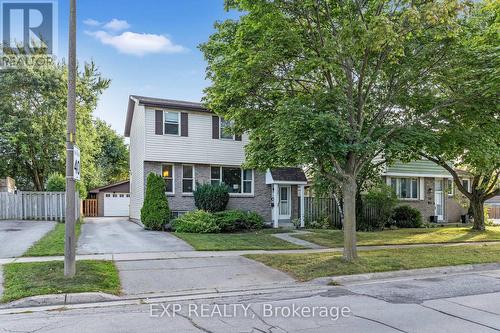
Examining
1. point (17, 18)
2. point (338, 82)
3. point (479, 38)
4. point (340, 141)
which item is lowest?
point (340, 141)

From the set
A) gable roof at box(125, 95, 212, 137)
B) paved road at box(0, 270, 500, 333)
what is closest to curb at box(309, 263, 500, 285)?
paved road at box(0, 270, 500, 333)

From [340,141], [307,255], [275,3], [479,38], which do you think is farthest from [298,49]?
[307,255]

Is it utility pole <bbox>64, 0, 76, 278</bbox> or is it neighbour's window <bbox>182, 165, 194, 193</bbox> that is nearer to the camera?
utility pole <bbox>64, 0, 76, 278</bbox>

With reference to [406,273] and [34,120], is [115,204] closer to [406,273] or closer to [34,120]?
[34,120]

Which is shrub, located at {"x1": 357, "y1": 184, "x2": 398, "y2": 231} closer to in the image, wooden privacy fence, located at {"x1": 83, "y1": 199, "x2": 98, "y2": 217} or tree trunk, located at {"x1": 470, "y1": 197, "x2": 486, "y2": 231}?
tree trunk, located at {"x1": 470, "y1": 197, "x2": 486, "y2": 231}

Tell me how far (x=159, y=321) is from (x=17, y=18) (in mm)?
18378

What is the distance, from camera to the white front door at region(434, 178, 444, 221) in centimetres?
2834

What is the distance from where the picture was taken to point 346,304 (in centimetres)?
752

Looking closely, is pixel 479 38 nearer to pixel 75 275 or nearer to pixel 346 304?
pixel 346 304

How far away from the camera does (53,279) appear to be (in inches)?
332

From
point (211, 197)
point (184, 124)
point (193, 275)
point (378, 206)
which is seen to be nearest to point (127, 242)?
point (193, 275)

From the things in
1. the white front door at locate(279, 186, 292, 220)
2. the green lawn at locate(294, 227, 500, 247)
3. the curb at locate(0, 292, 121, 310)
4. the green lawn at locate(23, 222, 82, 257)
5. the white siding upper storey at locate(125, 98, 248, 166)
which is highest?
the white siding upper storey at locate(125, 98, 248, 166)

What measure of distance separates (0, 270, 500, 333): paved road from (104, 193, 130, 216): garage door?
90.4 ft

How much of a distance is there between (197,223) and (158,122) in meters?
5.64
